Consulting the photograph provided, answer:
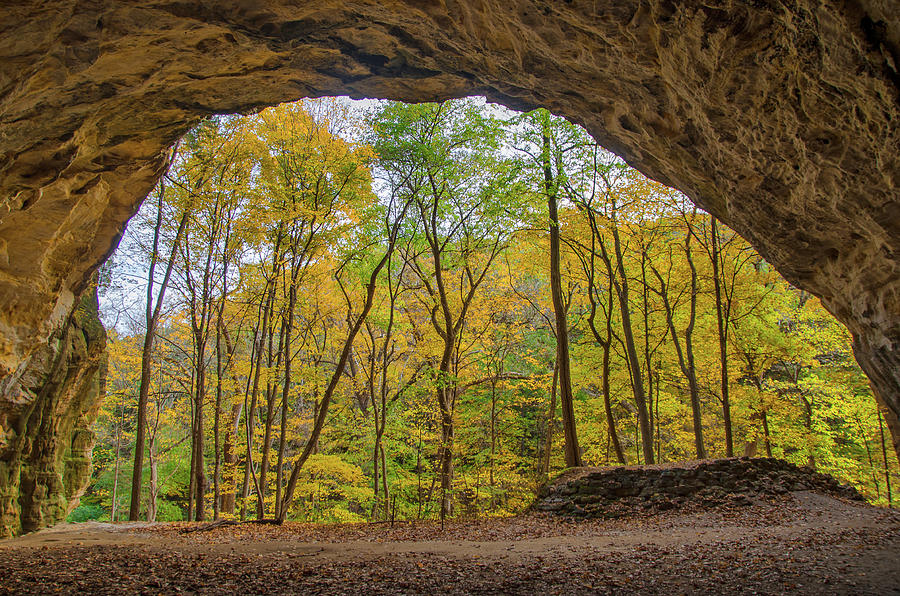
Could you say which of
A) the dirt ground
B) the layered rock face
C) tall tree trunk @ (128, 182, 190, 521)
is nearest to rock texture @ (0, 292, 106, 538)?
the dirt ground

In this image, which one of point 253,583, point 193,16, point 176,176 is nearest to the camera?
point 193,16

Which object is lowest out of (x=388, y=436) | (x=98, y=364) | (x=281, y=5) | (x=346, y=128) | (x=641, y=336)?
(x=388, y=436)

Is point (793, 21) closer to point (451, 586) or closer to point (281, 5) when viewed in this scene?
point (281, 5)

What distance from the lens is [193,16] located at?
4.18 metres

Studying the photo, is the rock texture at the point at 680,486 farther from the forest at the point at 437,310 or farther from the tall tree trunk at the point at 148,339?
the tall tree trunk at the point at 148,339

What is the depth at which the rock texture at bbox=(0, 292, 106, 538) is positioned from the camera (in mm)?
9000

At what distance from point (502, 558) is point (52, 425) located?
10.5m

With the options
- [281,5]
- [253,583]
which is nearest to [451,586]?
[253,583]

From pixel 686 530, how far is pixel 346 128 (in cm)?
1400

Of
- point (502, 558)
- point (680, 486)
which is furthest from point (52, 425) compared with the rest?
point (680, 486)

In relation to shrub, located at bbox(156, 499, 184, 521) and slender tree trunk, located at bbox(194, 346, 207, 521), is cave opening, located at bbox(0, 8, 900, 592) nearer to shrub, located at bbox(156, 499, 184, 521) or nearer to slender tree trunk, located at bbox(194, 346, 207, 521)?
slender tree trunk, located at bbox(194, 346, 207, 521)

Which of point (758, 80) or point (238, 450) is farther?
point (238, 450)

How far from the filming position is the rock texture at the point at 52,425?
29.5 ft

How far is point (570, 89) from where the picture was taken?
18.9 feet
